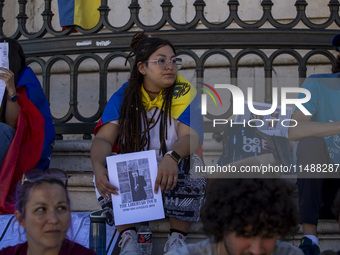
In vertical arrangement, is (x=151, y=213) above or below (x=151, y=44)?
below

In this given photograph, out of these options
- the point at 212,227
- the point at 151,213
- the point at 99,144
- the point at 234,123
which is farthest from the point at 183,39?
the point at 212,227

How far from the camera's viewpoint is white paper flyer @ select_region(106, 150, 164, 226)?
314 cm

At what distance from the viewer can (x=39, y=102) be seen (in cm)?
398

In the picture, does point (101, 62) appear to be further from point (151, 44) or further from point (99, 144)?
point (99, 144)

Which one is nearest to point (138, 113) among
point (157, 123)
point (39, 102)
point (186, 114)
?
point (157, 123)

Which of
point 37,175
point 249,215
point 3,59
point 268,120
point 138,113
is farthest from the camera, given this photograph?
point 268,120

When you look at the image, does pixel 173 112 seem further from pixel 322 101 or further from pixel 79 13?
pixel 79 13

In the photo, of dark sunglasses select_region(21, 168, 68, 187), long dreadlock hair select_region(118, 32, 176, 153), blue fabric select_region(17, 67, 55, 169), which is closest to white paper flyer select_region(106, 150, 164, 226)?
long dreadlock hair select_region(118, 32, 176, 153)

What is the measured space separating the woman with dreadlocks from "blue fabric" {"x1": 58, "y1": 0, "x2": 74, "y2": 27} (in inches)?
64.6

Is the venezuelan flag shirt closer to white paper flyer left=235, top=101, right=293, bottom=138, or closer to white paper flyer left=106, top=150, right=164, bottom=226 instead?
white paper flyer left=106, top=150, right=164, bottom=226

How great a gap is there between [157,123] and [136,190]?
0.56 metres

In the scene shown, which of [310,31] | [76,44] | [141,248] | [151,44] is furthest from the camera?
[76,44]

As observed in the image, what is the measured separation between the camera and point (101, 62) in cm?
418

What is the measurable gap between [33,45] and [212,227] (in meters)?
2.83
